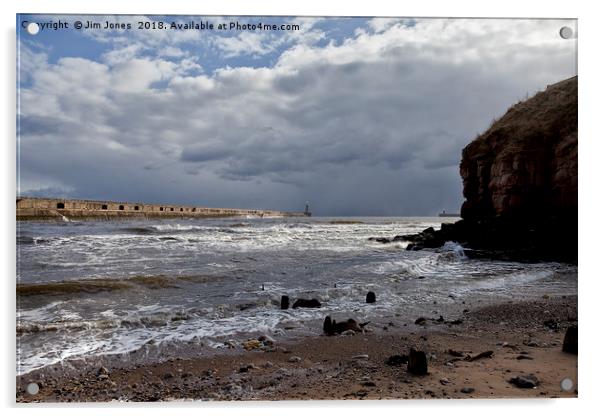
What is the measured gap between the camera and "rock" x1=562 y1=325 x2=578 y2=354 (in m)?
3.62

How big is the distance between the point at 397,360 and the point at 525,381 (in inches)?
44.4

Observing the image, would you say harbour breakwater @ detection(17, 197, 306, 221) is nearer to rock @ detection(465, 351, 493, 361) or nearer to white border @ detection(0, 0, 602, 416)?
white border @ detection(0, 0, 602, 416)

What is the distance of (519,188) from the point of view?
1114cm

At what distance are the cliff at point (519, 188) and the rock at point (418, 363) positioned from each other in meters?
4.20

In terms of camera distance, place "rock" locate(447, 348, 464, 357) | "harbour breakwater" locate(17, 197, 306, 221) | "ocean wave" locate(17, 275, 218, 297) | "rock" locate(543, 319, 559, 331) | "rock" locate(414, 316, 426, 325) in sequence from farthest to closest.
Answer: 1. "ocean wave" locate(17, 275, 218, 297)
2. "harbour breakwater" locate(17, 197, 306, 221)
3. "rock" locate(414, 316, 426, 325)
4. "rock" locate(543, 319, 559, 331)
5. "rock" locate(447, 348, 464, 357)

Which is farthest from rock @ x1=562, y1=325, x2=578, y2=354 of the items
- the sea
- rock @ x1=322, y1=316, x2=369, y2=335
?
rock @ x1=322, y1=316, x2=369, y2=335

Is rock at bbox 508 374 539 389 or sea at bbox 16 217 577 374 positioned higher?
Result: sea at bbox 16 217 577 374

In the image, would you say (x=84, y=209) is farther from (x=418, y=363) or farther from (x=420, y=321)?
(x=418, y=363)

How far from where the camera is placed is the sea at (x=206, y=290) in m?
3.96

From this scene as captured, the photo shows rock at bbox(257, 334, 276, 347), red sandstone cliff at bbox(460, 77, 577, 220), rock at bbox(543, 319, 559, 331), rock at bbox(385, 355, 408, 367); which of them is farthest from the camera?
red sandstone cliff at bbox(460, 77, 577, 220)

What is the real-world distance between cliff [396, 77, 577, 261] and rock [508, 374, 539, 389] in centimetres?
369

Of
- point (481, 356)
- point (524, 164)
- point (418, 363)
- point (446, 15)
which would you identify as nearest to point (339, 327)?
point (418, 363)

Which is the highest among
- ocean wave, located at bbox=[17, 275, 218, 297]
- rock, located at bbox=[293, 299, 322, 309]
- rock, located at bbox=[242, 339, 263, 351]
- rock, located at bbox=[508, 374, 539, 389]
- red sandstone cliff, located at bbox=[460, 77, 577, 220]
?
red sandstone cliff, located at bbox=[460, 77, 577, 220]
